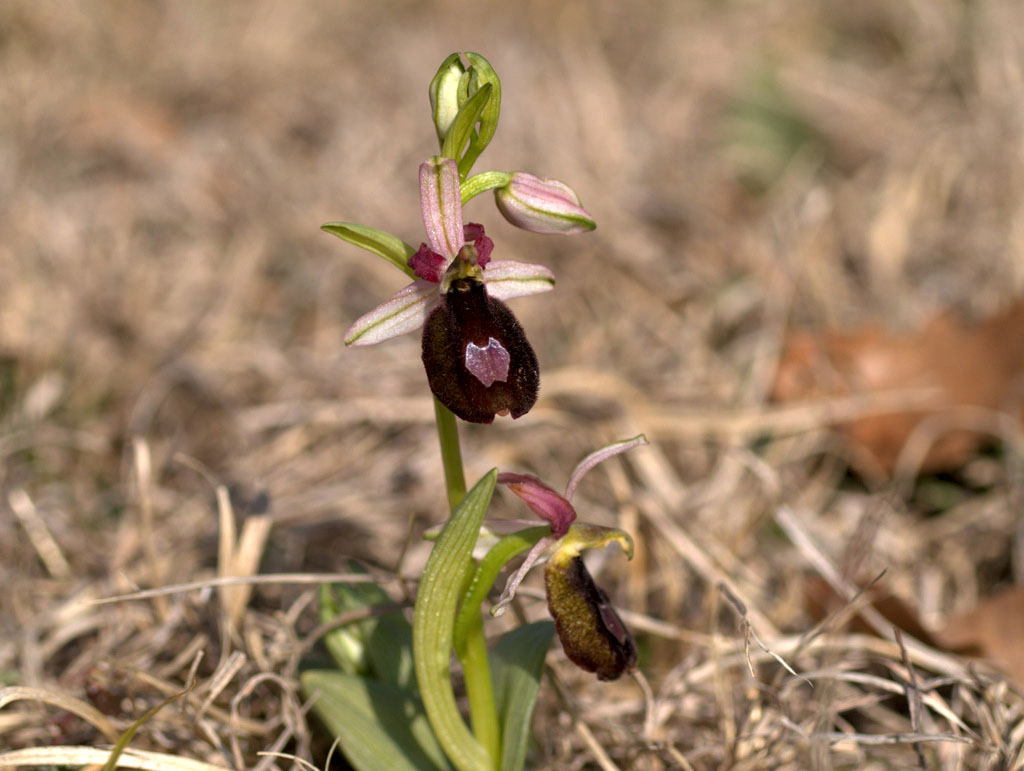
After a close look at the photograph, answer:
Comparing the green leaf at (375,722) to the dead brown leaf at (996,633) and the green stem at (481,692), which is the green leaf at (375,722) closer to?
the green stem at (481,692)

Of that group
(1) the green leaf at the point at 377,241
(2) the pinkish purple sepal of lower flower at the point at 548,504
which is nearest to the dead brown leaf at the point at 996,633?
(2) the pinkish purple sepal of lower flower at the point at 548,504

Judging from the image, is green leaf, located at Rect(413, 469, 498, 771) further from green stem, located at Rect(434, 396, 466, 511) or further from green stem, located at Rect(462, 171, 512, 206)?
green stem, located at Rect(462, 171, 512, 206)

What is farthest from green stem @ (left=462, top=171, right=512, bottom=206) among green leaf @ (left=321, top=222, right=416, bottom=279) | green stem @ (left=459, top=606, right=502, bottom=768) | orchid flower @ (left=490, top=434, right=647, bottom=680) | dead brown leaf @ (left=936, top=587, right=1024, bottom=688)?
dead brown leaf @ (left=936, top=587, right=1024, bottom=688)

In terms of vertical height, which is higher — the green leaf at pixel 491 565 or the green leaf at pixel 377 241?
the green leaf at pixel 377 241

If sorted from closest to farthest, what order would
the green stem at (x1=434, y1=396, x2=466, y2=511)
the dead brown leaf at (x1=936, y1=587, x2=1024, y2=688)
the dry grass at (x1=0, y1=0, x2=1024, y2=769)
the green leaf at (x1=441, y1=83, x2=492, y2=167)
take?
1. the green leaf at (x1=441, y1=83, x2=492, y2=167)
2. the green stem at (x1=434, y1=396, x2=466, y2=511)
3. the dry grass at (x1=0, y1=0, x2=1024, y2=769)
4. the dead brown leaf at (x1=936, y1=587, x2=1024, y2=688)

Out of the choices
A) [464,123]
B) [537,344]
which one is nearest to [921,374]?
[537,344]

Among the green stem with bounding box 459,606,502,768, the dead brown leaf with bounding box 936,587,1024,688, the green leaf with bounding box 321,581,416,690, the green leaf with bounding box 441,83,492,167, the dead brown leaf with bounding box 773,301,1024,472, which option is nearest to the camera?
the green leaf with bounding box 441,83,492,167

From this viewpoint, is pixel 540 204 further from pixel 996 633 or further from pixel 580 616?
pixel 996 633
